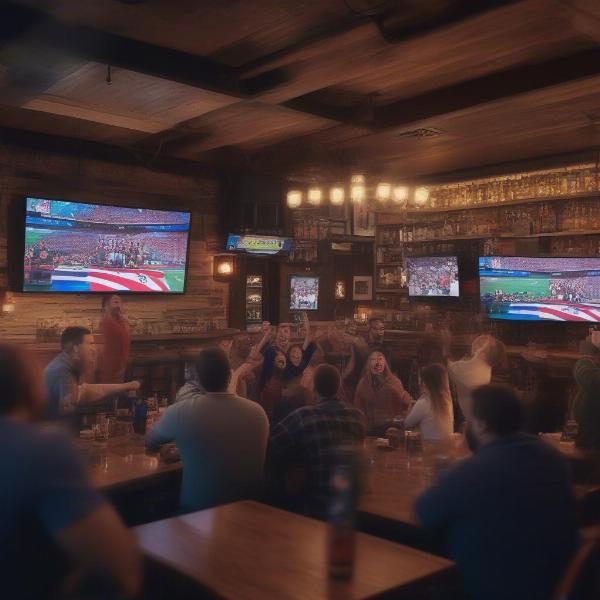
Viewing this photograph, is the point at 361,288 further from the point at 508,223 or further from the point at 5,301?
the point at 5,301

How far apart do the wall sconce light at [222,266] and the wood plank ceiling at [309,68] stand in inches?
73.1

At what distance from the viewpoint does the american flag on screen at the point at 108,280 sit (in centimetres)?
684

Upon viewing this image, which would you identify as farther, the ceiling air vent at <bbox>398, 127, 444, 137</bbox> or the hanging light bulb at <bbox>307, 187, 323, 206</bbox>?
the hanging light bulb at <bbox>307, 187, 323, 206</bbox>

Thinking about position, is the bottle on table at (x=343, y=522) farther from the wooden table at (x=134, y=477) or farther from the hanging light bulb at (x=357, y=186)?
the hanging light bulb at (x=357, y=186)

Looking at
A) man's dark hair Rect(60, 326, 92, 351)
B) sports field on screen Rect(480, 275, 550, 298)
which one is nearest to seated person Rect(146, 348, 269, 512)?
man's dark hair Rect(60, 326, 92, 351)

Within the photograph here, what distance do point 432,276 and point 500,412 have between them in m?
6.89

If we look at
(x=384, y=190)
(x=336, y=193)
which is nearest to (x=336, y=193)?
(x=336, y=193)

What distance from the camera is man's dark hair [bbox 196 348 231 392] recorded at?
3.57 m

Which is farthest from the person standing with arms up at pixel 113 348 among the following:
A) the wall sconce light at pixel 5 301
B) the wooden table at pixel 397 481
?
the wooden table at pixel 397 481

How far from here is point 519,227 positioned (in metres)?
8.58

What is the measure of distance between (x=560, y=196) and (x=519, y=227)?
66 centimetres

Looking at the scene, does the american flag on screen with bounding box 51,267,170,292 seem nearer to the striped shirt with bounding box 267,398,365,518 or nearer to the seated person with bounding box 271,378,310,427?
the seated person with bounding box 271,378,310,427

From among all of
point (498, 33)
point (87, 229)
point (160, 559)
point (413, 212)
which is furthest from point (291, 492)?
point (413, 212)

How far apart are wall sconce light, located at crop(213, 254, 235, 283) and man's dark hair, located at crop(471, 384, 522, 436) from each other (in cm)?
586
